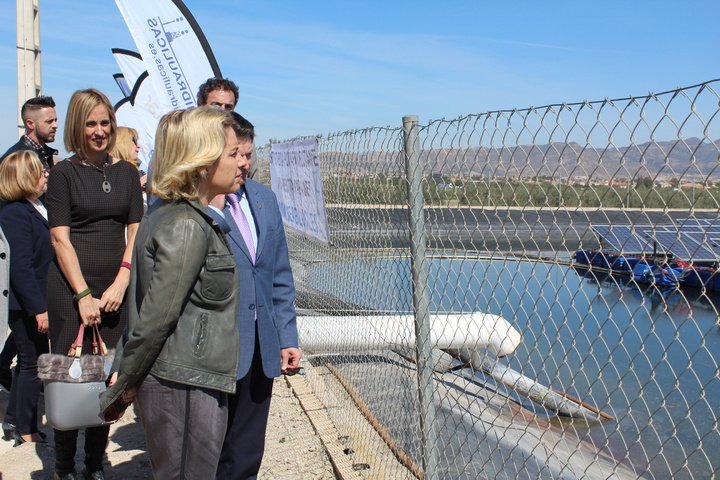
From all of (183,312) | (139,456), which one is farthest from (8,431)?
(183,312)

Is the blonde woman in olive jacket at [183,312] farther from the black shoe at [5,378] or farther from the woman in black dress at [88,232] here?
the black shoe at [5,378]

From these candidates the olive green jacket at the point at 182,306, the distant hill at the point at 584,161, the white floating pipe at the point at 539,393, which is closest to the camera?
the distant hill at the point at 584,161

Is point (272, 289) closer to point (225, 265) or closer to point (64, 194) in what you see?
point (225, 265)

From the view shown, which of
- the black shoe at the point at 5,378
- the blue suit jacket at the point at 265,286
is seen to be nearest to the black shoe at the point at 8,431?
the black shoe at the point at 5,378

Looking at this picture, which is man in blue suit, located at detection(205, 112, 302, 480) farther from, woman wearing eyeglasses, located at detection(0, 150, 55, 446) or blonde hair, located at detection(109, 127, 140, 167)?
woman wearing eyeglasses, located at detection(0, 150, 55, 446)

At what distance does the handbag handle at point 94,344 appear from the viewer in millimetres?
3490

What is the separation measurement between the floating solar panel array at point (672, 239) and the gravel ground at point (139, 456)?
9.03ft

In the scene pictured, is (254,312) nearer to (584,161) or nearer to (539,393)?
(584,161)

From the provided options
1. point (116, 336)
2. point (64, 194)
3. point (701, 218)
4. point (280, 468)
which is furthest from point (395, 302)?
point (701, 218)

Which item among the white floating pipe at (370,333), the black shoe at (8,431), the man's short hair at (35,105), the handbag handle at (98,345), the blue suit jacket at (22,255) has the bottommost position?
the black shoe at (8,431)

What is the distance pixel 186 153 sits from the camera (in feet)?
7.95

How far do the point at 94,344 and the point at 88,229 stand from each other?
587 millimetres

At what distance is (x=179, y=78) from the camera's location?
708 cm

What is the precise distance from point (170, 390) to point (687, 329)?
226 inches
